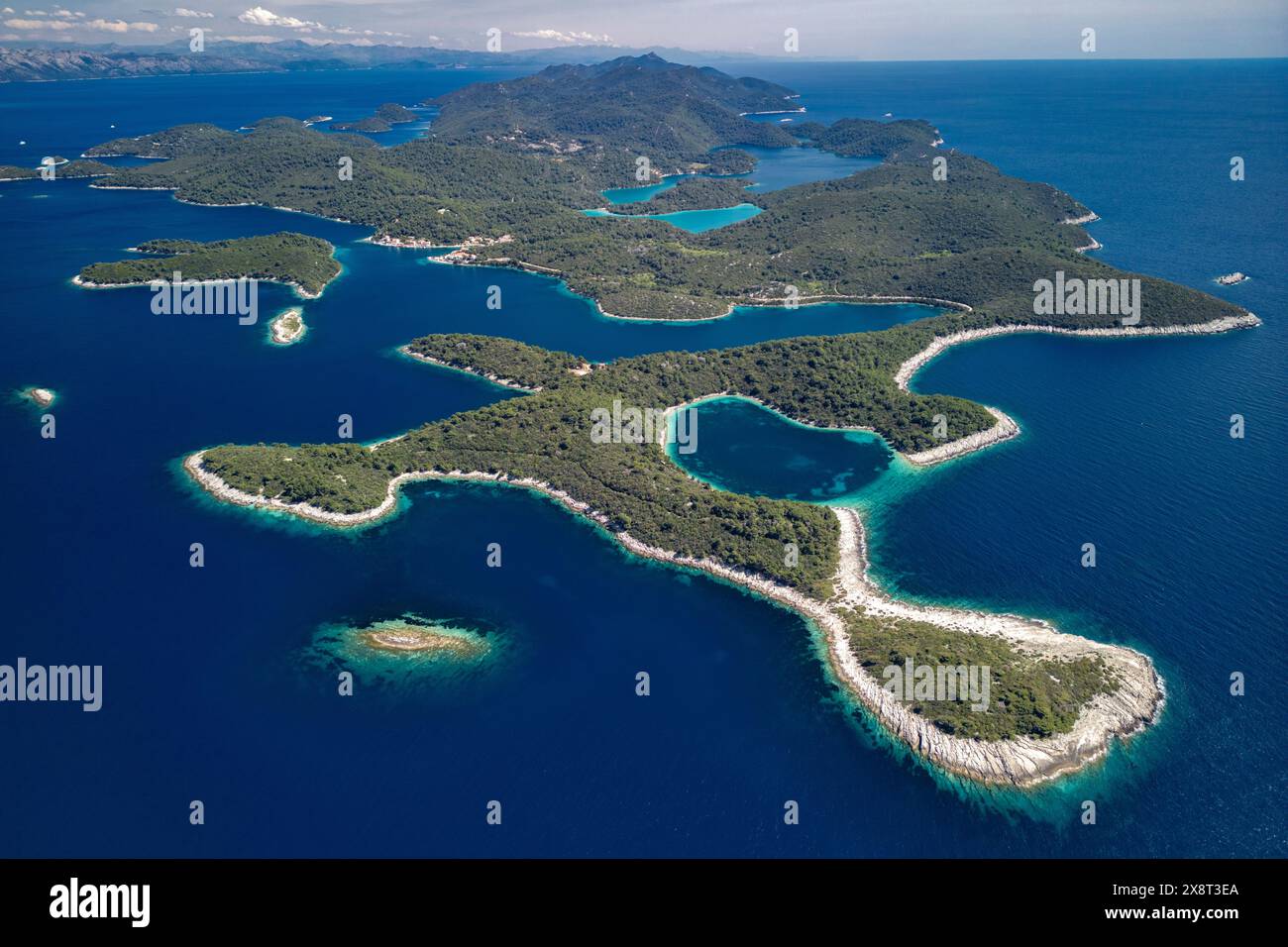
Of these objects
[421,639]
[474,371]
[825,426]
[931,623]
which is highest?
[474,371]

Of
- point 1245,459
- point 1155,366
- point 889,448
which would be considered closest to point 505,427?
point 889,448

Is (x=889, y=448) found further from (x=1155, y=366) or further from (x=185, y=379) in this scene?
(x=185, y=379)

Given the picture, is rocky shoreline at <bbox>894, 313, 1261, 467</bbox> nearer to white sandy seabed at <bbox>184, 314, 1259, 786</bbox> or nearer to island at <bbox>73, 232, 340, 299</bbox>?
white sandy seabed at <bbox>184, 314, 1259, 786</bbox>

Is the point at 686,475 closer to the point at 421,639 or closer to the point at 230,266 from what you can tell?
the point at 421,639

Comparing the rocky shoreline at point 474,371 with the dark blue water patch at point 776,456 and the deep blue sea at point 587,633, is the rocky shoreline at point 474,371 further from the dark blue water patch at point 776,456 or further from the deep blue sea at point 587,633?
the dark blue water patch at point 776,456

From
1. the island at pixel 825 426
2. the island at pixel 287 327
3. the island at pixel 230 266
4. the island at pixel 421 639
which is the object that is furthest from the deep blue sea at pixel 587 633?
the island at pixel 230 266

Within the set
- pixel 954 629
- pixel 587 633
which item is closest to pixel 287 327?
pixel 587 633

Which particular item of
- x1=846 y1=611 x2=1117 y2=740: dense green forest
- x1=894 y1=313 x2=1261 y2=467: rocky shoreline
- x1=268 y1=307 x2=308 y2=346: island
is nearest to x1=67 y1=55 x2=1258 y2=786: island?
x1=846 y1=611 x2=1117 y2=740: dense green forest
